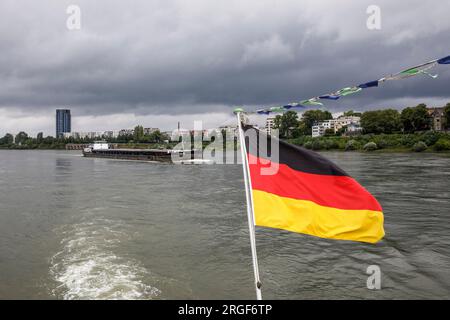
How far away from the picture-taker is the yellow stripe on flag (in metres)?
5.56

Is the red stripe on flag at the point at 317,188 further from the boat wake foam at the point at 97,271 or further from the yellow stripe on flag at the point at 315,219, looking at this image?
the boat wake foam at the point at 97,271

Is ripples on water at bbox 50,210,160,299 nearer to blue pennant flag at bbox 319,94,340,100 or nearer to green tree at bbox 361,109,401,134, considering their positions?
blue pennant flag at bbox 319,94,340,100

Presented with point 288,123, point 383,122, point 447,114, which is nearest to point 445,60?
point 447,114

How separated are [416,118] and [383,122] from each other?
1238 cm

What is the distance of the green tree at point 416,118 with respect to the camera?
131 meters

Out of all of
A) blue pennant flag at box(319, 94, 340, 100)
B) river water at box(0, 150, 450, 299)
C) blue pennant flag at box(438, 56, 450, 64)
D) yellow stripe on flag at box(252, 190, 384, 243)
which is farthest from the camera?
river water at box(0, 150, 450, 299)

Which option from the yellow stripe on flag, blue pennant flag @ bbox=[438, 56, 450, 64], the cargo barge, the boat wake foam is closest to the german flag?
the yellow stripe on flag

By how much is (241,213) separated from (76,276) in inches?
457

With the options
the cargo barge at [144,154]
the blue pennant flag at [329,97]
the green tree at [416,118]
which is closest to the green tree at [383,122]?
the green tree at [416,118]

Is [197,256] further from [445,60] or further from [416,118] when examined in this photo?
[416,118]

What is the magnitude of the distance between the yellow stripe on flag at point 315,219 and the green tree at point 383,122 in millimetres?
145494

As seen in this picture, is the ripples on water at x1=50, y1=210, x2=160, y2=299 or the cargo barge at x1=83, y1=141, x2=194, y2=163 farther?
the cargo barge at x1=83, y1=141, x2=194, y2=163

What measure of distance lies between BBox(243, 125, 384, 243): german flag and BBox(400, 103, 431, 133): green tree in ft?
465
